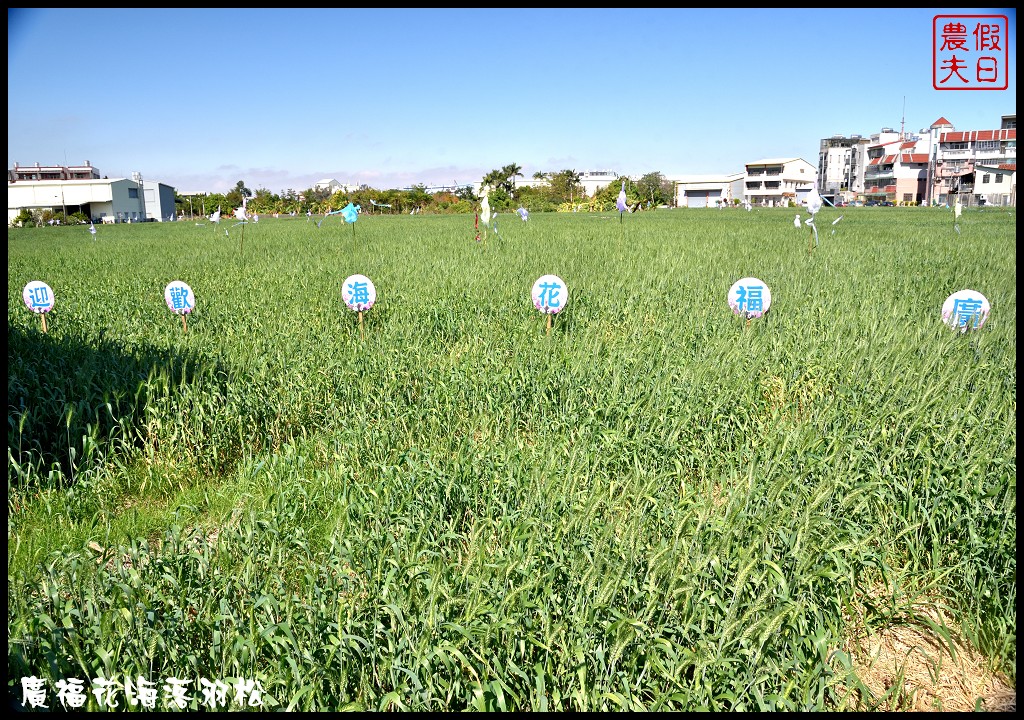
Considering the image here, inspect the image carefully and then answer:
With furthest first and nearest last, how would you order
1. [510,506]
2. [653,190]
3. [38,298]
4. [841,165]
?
[841,165], [653,190], [38,298], [510,506]

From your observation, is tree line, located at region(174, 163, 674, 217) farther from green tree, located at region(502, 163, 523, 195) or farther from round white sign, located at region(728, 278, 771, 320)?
round white sign, located at region(728, 278, 771, 320)

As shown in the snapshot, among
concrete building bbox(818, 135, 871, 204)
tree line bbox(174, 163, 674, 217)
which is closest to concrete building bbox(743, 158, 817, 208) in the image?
concrete building bbox(818, 135, 871, 204)

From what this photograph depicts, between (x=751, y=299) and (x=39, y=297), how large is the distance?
6147mm

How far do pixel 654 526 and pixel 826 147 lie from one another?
277 ft

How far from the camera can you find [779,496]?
2.95 meters

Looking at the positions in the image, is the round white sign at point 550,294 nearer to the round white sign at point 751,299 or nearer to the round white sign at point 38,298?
the round white sign at point 751,299

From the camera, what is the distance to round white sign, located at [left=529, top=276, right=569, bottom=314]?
5.50 meters

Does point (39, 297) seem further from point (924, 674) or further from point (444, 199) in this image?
point (444, 199)

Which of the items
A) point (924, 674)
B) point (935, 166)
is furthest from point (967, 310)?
point (935, 166)

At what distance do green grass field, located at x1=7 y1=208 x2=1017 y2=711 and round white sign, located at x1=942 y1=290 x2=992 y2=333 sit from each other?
0.30 meters

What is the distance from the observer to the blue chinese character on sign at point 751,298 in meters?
5.75

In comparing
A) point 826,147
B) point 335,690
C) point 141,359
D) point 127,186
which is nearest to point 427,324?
point 141,359

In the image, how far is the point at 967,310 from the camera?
5410mm

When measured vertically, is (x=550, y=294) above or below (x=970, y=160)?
below
